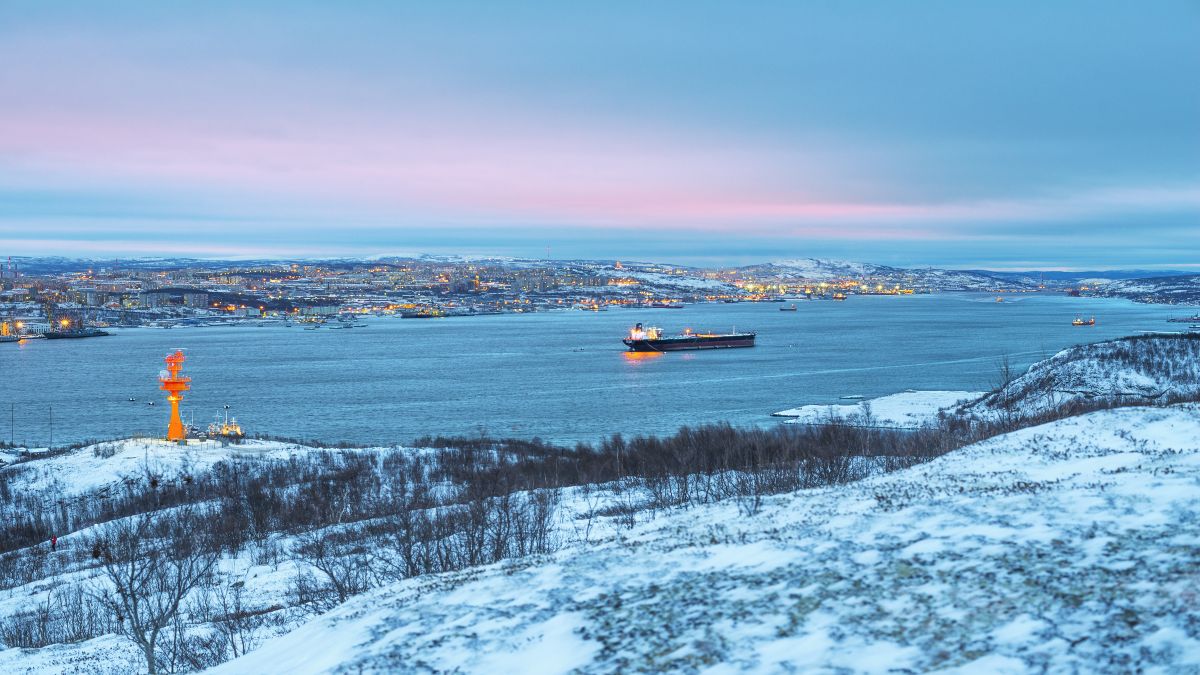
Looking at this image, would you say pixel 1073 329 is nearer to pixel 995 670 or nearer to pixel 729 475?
pixel 729 475

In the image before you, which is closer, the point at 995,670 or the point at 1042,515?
the point at 995,670

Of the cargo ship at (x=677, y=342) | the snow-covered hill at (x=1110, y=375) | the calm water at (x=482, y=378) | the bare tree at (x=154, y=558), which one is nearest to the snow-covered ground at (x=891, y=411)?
the snow-covered hill at (x=1110, y=375)

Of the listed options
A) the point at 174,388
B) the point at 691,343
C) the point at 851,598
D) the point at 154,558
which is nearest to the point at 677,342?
the point at 691,343

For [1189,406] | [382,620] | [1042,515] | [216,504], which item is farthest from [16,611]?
[1189,406]

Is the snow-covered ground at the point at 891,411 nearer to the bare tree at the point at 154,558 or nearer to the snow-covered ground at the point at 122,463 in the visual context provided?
the snow-covered ground at the point at 122,463

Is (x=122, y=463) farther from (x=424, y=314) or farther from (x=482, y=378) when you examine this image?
(x=424, y=314)

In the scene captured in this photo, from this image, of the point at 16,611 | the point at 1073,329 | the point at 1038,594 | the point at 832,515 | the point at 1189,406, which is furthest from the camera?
the point at 1073,329
